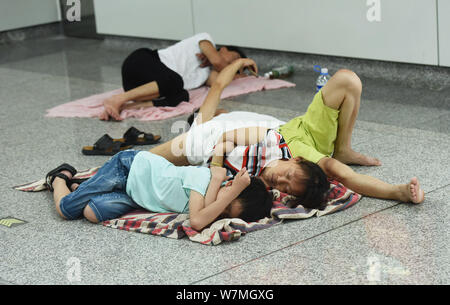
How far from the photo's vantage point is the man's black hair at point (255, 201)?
2.42m

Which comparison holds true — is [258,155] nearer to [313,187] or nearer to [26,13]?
[313,187]

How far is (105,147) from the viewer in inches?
132

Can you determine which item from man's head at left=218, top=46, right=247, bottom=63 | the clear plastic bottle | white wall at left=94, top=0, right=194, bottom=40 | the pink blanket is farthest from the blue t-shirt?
white wall at left=94, top=0, right=194, bottom=40

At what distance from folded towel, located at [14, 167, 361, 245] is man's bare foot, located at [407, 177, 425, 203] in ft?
0.67

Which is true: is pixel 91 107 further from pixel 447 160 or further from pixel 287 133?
pixel 447 160

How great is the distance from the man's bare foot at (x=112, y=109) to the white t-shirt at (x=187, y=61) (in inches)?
17.6

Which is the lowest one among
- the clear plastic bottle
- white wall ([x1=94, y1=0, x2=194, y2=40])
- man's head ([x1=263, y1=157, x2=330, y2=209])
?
man's head ([x1=263, y1=157, x2=330, y2=209])

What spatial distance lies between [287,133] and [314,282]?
96 cm

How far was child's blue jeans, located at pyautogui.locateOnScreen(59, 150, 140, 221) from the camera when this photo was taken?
2.52 m

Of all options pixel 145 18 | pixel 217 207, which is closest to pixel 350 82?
pixel 217 207

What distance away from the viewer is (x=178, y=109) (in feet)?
13.5

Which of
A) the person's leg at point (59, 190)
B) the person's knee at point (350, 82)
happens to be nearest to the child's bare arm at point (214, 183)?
the person's leg at point (59, 190)

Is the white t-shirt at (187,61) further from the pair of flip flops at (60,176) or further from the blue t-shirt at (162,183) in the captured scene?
the blue t-shirt at (162,183)

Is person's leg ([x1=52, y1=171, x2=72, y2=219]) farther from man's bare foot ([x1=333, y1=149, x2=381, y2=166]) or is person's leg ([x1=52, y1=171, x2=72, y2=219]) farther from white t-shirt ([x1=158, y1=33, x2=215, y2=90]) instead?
white t-shirt ([x1=158, y1=33, x2=215, y2=90])
